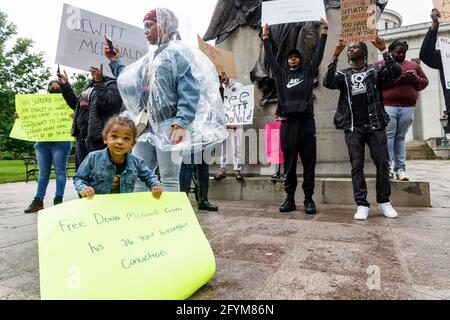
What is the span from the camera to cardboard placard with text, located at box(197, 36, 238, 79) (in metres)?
4.58

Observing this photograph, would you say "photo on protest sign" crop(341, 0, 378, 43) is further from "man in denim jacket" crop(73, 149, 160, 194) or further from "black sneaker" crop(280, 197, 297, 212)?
"man in denim jacket" crop(73, 149, 160, 194)

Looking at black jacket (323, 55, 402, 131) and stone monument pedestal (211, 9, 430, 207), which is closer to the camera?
black jacket (323, 55, 402, 131)

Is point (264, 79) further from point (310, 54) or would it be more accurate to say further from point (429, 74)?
point (429, 74)

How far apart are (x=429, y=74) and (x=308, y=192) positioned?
3582 cm

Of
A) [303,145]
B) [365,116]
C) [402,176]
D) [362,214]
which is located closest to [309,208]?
[362,214]

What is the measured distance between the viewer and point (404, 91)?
4207mm

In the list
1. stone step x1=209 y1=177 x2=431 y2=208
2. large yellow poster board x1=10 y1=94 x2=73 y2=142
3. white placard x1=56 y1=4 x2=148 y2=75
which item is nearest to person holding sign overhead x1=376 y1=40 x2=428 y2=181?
stone step x1=209 y1=177 x2=431 y2=208

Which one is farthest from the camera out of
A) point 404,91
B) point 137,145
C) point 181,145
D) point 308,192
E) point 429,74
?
point 429,74

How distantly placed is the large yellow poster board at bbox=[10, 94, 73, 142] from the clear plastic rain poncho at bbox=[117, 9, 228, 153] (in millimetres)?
2342

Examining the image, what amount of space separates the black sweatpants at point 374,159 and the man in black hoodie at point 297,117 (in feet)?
1.60

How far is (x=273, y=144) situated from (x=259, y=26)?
210cm
